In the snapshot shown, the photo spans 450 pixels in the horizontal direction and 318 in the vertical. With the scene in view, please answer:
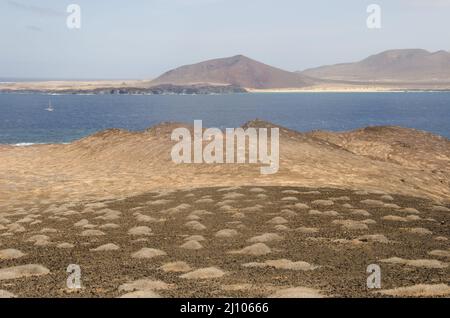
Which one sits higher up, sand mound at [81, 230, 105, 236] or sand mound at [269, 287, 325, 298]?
sand mound at [269, 287, 325, 298]

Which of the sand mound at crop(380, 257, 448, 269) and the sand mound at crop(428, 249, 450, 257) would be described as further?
the sand mound at crop(428, 249, 450, 257)

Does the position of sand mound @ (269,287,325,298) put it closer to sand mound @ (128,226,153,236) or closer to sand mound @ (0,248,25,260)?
sand mound @ (128,226,153,236)

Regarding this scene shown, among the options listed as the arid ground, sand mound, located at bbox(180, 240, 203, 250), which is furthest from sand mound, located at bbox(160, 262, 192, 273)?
sand mound, located at bbox(180, 240, 203, 250)

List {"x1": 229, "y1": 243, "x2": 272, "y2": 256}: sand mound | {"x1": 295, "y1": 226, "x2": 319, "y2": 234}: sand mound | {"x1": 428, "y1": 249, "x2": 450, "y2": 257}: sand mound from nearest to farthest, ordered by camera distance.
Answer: {"x1": 428, "y1": 249, "x2": 450, "y2": 257}: sand mound < {"x1": 229, "y1": 243, "x2": 272, "y2": 256}: sand mound < {"x1": 295, "y1": 226, "x2": 319, "y2": 234}: sand mound

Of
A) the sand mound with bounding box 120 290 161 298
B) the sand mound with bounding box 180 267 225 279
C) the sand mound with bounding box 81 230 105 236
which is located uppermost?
the sand mound with bounding box 120 290 161 298

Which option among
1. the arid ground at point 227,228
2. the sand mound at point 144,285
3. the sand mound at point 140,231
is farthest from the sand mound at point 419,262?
the sand mound at point 140,231

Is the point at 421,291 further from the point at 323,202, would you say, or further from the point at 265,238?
the point at 323,202
